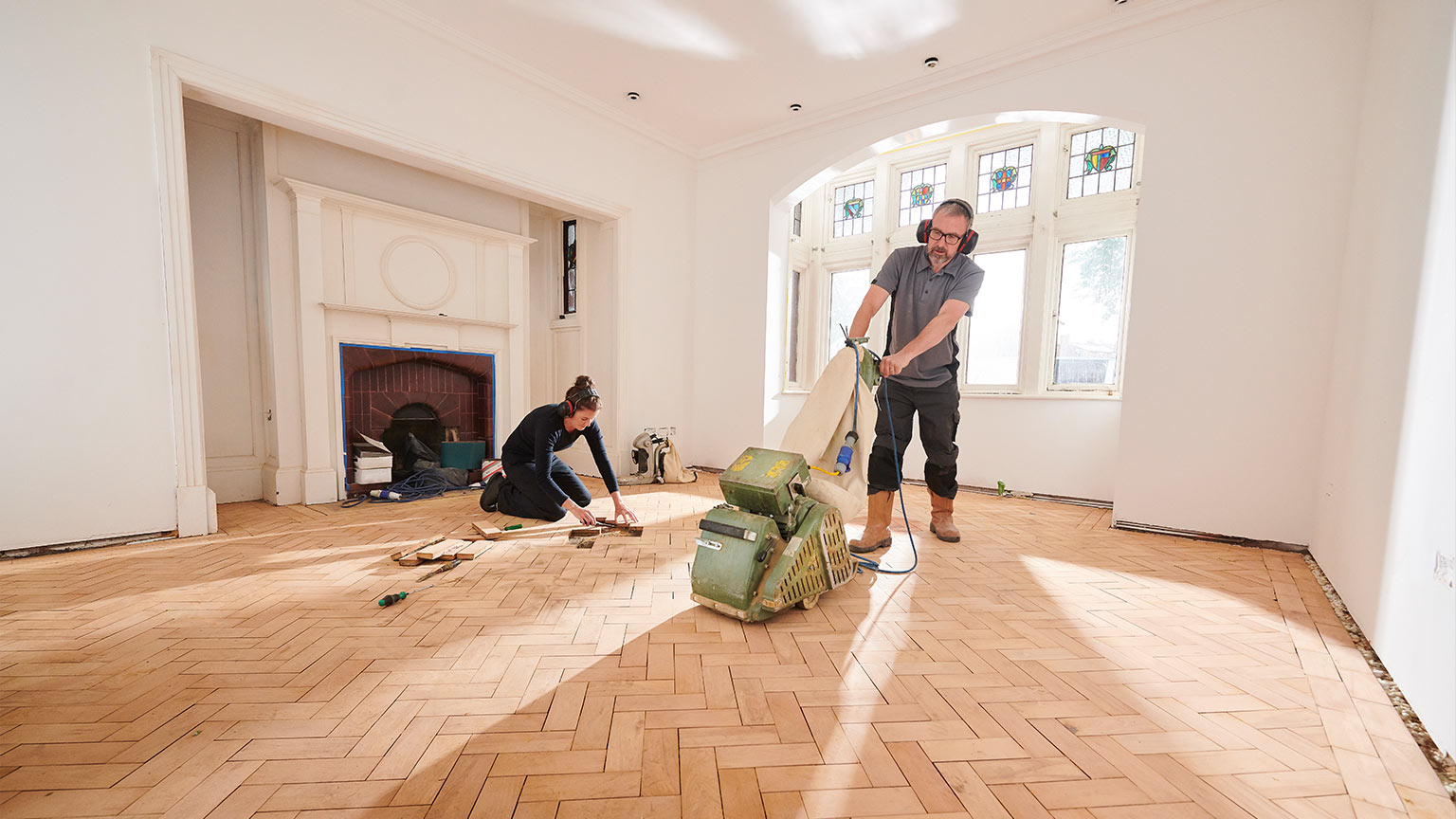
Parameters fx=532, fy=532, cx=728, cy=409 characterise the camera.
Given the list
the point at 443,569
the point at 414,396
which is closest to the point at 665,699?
the point at 443,569

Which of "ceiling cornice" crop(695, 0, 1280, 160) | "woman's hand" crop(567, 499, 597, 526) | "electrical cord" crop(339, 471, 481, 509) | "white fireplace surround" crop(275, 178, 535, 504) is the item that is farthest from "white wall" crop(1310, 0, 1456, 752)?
"white fireplace surround" crop(275, 178, 535, 504)

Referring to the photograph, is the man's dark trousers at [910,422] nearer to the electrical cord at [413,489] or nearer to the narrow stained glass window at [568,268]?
the electrical cord at [413,489]

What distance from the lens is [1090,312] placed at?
15.4 feet

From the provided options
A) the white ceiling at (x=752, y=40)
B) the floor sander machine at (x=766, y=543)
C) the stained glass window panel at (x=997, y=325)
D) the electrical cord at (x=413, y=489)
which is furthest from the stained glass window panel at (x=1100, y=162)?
the electrical cord at (x=413, y=489)

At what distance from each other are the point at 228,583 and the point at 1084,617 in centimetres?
359

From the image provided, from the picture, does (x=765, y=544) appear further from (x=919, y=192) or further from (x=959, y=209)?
(x=919, y=192)

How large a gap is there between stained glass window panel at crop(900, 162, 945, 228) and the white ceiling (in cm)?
Answer: 134

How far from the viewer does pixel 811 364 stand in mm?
6445

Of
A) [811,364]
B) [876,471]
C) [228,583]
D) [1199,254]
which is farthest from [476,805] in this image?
Answer: [811,364]

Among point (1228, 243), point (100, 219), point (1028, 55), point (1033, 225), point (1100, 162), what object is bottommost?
point (100, 219)

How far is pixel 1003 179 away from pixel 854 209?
158 cm

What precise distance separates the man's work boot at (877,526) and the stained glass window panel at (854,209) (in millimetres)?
3966

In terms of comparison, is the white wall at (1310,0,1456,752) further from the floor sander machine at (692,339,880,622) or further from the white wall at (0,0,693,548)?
the white wall at (0,0,693,548)

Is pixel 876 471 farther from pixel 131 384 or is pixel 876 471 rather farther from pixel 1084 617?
pixel 131 384
